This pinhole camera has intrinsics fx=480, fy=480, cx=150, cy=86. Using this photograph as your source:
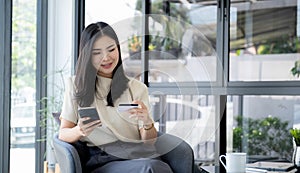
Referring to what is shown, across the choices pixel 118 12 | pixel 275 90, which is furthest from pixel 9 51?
pixel 275 90

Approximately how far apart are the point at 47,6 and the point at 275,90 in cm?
188

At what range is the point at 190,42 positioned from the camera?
11.6 ft

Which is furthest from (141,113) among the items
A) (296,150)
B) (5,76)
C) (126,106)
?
(5,76)

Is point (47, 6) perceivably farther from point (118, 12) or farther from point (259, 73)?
point (259, 73)

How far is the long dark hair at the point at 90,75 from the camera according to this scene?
2.57m

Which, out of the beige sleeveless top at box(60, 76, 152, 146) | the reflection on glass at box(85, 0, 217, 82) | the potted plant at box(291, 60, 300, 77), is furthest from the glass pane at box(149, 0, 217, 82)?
the beige sleeveless top at box(60, 76, 152, 146)

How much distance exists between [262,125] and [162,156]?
40.7 inches

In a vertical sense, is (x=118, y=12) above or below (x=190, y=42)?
above

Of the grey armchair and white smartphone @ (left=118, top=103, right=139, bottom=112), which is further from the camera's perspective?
white smartphone @ (left=118, top=103, right=139, bottom=112)

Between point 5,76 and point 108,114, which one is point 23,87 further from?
point 108,114

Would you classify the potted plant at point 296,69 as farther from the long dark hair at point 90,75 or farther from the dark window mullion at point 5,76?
the dark window mullion at point 5,76

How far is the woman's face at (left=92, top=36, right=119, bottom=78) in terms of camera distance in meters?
2.63

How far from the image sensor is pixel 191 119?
356 centimetres

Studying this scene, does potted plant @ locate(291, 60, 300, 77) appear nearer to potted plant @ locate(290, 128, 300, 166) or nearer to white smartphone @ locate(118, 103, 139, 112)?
Result: potted plant @ locate(290, 128, 300, 166)
